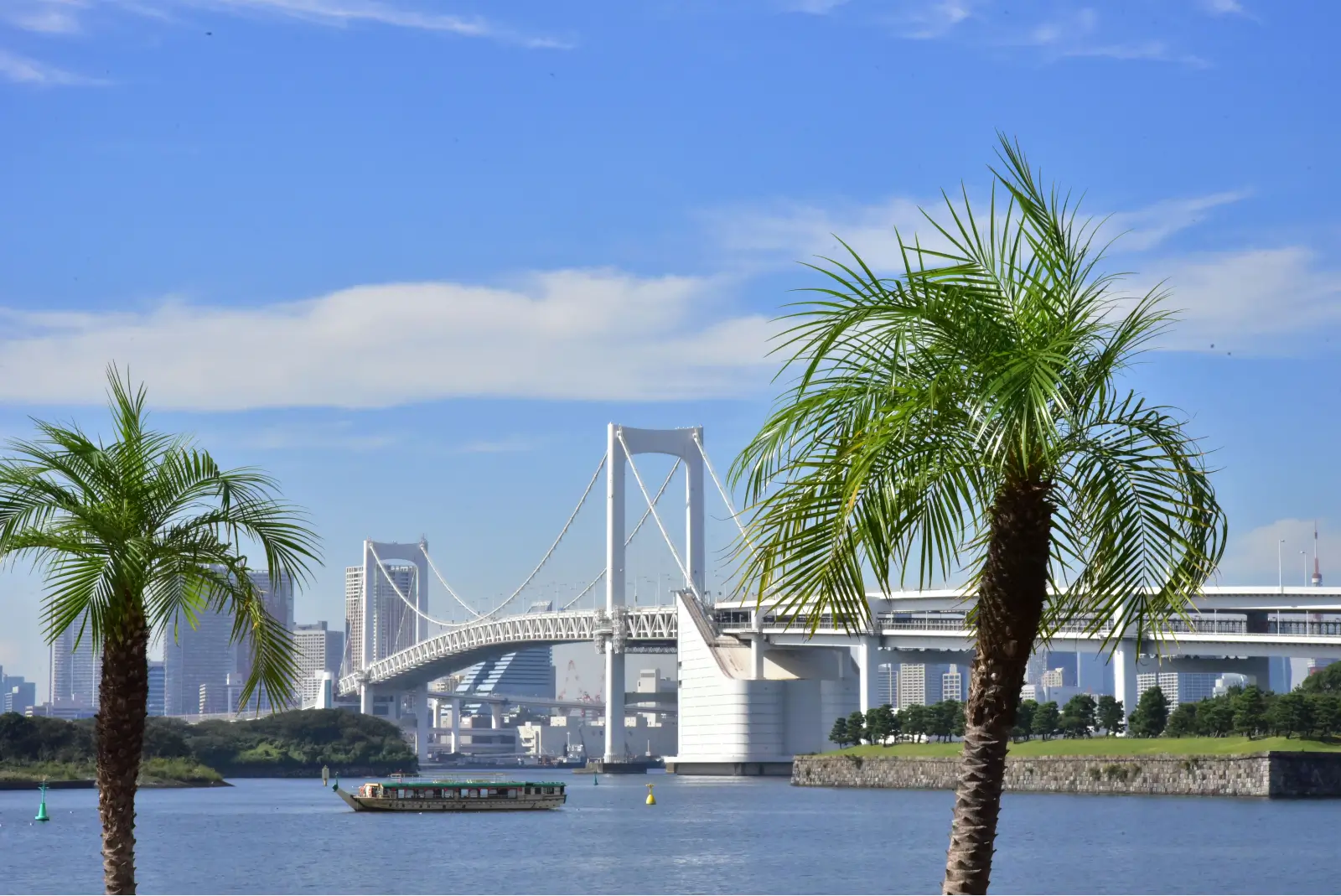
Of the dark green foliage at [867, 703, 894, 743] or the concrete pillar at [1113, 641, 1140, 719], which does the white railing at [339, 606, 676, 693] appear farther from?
the concrete pillar at [1113, 641, 1140, 719]

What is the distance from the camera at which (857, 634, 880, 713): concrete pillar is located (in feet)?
307

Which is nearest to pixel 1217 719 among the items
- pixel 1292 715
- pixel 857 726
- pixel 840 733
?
pixel 1292 715

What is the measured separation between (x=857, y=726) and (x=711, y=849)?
4812 centimetres

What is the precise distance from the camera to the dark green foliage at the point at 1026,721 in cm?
7706

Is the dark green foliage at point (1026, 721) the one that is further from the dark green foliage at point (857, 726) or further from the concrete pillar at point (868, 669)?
the concrete pillar at point (868, 669)

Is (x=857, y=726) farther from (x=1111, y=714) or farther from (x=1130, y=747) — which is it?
(x=1130, y=747)

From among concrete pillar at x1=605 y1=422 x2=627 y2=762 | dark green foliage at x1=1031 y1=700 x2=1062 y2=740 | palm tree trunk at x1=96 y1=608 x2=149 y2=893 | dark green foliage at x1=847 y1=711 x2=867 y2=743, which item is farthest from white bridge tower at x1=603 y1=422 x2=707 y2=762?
palm tree trunk at x1=96 y1=608 x2=149 y2=893

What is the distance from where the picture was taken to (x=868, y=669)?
307 ft

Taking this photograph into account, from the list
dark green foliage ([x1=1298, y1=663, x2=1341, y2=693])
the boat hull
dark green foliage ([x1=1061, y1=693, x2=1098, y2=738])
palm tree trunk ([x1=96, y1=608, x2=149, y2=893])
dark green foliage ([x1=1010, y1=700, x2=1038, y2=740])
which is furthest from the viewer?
dark green foliage ([x1=1298, y1=663, x2=1341, y2=693])

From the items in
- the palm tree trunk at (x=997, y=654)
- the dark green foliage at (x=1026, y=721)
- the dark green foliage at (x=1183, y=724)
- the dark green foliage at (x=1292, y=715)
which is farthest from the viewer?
the dark green foliage at (x=1026, y=721)

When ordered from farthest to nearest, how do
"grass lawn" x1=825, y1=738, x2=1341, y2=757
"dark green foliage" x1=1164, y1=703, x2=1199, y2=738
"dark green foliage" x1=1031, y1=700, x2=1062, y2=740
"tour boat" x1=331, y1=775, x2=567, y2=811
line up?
1. "dark green foliage" x1=1031, y1=700, x2=1062, y2=740
2. "dark green foliage" x1=1164, y1=703, x2=1199, y2=738
3. "tour boat" x1=331, y1=775, x2=567, y2=811
4. "grass lawn" x1=825, y1=738, x2=1341, y2=757

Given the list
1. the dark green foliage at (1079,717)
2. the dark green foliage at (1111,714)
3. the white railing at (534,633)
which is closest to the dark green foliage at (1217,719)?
the dark green foliage at (1111,714)

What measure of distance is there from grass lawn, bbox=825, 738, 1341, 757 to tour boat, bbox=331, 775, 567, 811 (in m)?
17.2

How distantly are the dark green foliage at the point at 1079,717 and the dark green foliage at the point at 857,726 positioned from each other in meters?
16.4
